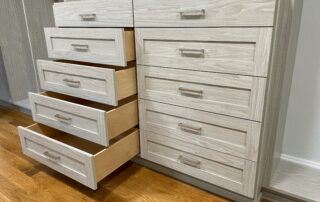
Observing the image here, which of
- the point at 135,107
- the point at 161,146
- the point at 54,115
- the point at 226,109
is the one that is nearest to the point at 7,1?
the point at 54,115

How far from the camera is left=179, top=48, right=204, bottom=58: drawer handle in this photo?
3.10 ft

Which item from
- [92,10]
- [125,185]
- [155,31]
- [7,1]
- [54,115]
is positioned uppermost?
[7,1]

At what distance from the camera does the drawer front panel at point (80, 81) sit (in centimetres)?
103

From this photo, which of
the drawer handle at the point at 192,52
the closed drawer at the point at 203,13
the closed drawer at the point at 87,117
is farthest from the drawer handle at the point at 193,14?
the closed drawer at the point at 87,117

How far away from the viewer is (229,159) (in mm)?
1003

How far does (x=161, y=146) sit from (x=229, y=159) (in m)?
0.34

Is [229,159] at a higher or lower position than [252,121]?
lower

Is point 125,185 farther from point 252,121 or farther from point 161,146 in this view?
point 252,121

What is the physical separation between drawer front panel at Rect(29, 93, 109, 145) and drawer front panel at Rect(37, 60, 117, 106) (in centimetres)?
7

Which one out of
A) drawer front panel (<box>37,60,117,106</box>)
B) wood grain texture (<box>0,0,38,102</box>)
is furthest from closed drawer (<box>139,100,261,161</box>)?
wood grain texture (<box>0,0,38,102</box>)

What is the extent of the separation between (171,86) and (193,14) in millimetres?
312

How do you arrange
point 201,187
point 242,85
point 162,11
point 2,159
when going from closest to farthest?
1. point 242,85
2. point 162,11
3. point 201,187
4. point 2,159

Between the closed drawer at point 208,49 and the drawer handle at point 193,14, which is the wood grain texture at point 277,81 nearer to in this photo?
the closed drawer at point 208,49

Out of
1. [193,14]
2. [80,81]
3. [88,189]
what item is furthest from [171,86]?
[88,189]
